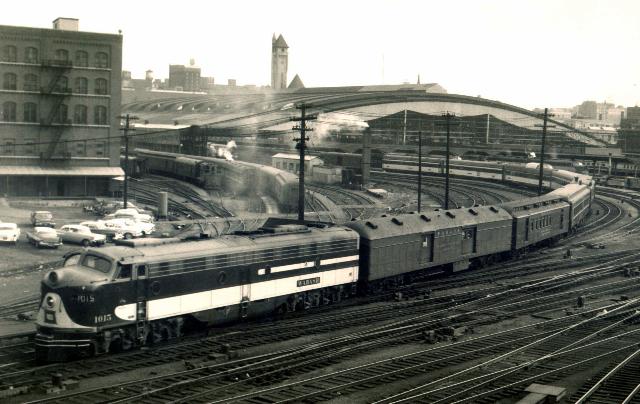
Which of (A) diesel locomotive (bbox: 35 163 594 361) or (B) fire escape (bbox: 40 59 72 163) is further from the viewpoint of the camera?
(B) fire escape (bbox: 40 59 72 163)

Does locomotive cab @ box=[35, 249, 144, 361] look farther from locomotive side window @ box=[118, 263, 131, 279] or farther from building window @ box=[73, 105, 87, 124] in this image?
building window @ box=[73, 105, 87, 124]

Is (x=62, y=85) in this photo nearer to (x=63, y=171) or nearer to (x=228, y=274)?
(x=63, y=171)

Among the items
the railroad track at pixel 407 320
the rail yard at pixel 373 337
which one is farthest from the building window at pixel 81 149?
the railroad track at pixel 407 320

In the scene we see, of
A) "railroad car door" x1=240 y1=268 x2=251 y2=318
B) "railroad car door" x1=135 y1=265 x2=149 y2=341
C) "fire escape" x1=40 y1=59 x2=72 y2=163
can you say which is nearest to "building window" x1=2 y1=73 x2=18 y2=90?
"fire escape" x1=40 y1=59 x2=72 y2=163

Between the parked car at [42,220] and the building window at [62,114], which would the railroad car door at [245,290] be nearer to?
the parked car at [42,220]

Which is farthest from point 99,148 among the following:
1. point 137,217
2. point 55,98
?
point 137,217

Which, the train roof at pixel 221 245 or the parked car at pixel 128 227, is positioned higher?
the train roof at pixel 221 245
